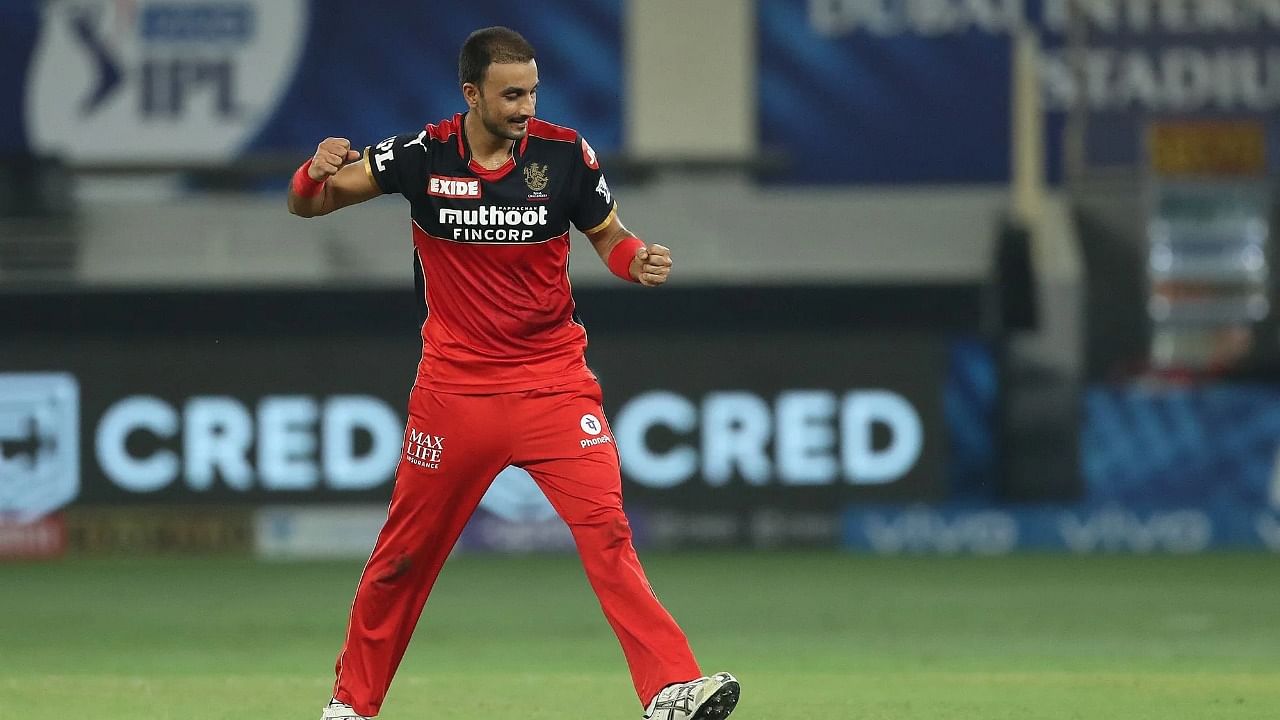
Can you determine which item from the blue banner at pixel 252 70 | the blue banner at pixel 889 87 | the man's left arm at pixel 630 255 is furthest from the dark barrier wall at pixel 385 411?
the man's left arm at pixel 630 255

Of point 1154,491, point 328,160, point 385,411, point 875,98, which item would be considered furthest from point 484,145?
point 875,98

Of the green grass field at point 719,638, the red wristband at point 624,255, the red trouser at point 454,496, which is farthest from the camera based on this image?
the green grass field at point 719,638

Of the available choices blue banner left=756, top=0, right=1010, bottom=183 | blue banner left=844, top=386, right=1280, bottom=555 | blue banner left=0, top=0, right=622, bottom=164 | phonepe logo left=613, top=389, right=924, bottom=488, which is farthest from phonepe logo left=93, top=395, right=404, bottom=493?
blue banner left=756, top=0, right=1010, bottom=183

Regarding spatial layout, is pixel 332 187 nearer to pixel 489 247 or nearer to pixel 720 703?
pixel 489 247

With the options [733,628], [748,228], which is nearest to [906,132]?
[748,228]

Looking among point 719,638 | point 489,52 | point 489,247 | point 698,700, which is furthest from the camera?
point 719,638

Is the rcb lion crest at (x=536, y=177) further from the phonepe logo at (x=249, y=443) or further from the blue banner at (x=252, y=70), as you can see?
the blue banner at (x=252, y=70)

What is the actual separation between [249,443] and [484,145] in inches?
332

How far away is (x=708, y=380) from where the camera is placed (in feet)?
44.2

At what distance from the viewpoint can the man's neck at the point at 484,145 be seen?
17.5ft

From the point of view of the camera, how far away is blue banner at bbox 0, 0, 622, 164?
65.3ft

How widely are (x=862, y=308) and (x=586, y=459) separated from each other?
8.83 meters

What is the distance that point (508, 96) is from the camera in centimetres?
523

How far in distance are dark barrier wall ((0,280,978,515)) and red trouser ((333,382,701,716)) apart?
26.3ft
